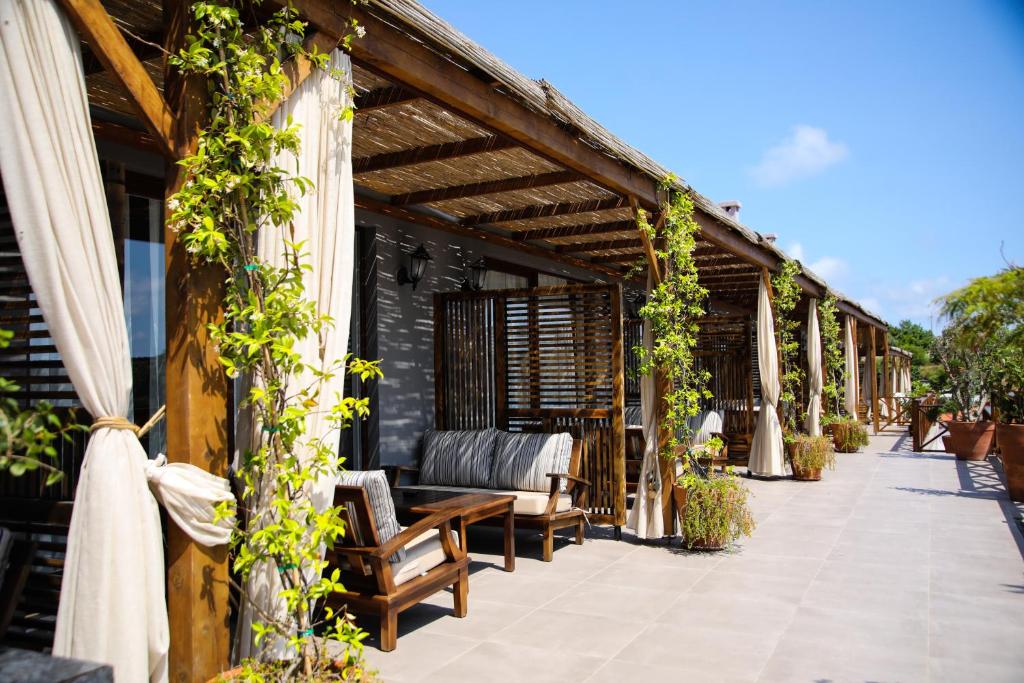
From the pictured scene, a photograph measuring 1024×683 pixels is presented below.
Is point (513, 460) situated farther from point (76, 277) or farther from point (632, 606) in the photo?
point (76, 277)

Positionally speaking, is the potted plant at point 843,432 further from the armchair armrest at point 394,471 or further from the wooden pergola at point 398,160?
the armchair armrest at point 394,471

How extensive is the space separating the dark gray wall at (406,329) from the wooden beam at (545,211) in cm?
47

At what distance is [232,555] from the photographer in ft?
9.47

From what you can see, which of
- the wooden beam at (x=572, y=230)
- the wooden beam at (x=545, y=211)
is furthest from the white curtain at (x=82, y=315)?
the wooden beam at (x=572, y=230)

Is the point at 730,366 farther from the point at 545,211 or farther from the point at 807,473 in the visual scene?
the point at 545,211

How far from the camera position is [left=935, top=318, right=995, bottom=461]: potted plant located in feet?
36.5

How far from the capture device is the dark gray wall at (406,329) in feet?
22.4

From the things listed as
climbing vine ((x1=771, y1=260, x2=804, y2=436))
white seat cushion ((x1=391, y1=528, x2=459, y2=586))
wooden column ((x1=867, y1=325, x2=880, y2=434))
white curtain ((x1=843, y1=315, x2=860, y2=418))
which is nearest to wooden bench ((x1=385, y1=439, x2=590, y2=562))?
white seat cushion ((x1=391, y1=528, x2=459, y2=586))

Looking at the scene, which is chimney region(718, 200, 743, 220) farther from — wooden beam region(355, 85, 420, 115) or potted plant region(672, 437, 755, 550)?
wooden beam region(355, 85, 420, 115)

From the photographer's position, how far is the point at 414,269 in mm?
7098

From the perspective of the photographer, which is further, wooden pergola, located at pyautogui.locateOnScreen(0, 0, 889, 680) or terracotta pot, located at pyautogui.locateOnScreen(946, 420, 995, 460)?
terracotta pot, located at pyautogui.locateOnScreen(946, 420, 995, 460)

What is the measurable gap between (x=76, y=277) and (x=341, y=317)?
983 mm

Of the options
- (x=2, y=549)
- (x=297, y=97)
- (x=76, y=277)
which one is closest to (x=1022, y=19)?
(x=297, y=97)

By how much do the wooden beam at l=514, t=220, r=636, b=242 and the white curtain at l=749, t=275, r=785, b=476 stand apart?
2535 mm
